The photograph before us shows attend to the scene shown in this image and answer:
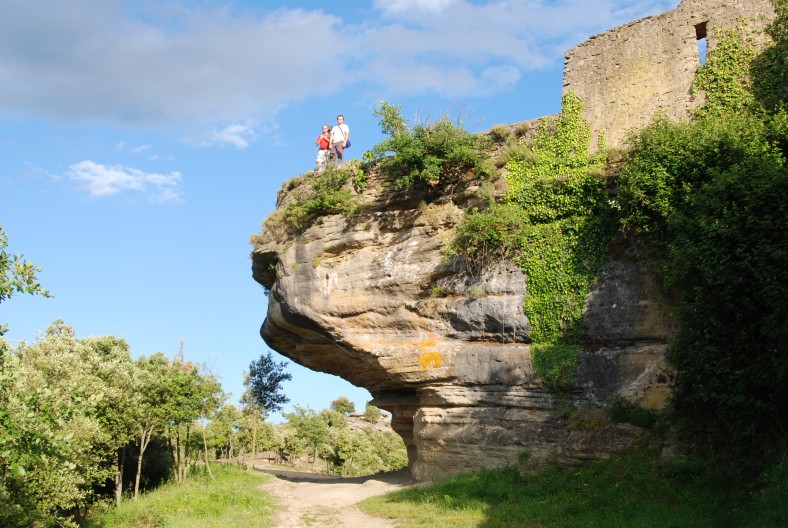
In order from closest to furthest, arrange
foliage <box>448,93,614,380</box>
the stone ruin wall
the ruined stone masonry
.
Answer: the ruined stone masonry, foliage <box>448,93,614,380</box>, the stone ruin wall

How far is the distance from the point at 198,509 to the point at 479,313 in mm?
7973

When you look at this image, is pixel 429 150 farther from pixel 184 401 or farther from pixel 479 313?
pixel 184 401

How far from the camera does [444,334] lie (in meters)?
18.7

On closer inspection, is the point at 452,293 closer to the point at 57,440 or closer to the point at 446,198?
the point at 446,198

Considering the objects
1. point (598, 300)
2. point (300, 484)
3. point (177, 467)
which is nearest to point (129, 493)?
point (177, 467)

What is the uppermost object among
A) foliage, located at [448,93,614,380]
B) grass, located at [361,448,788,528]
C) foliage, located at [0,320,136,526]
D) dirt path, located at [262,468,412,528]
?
foliage, located at [448,93,614,380]

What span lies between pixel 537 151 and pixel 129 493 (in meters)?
15.7

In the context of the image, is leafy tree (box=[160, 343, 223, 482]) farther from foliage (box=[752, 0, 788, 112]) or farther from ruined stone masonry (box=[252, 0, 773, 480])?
foliage (box=[752, 0, 788, 112])

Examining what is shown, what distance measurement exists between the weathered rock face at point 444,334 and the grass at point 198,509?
A: 421 centimetres

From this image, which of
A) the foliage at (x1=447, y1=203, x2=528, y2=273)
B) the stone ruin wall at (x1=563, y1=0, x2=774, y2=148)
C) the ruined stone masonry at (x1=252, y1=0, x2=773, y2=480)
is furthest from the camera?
the foliage at (x1=447, y1=203, x2=528, y2=273)

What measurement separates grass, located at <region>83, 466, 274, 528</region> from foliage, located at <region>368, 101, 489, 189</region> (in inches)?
349

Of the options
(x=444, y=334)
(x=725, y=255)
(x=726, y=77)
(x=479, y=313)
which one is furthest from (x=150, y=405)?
(x=726, y=77)

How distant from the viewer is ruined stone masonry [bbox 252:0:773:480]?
52.6 ft

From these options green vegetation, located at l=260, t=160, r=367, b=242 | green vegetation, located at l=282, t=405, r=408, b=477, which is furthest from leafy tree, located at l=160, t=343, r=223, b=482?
green vegetation, located at l=282, t=405, r=408, b=477
